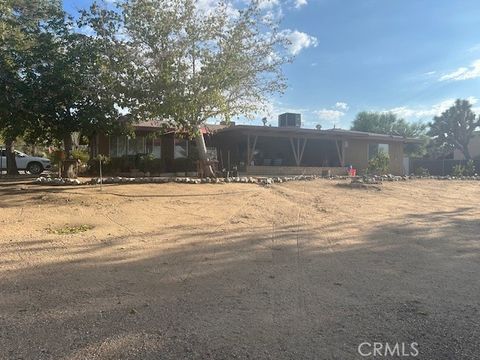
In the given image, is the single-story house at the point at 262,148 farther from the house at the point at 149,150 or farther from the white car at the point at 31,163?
the white car at the point at 31,163

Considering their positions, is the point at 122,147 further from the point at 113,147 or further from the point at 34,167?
the point at 34,167

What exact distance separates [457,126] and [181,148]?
33.5 m

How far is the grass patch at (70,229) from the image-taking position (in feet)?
24.7

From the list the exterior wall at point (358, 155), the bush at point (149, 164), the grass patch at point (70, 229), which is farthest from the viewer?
the exterior wall at point (358, 155)

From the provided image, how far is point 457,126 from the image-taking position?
44.3 meters

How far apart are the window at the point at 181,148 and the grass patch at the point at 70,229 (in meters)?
13.9

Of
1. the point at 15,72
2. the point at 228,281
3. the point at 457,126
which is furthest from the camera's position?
the point at 457,126

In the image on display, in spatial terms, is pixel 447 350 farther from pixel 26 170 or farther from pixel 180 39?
pixel 26 170

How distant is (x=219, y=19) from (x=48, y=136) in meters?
6.82

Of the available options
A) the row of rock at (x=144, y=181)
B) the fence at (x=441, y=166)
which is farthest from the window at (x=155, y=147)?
the fence at (x=441, y=166)

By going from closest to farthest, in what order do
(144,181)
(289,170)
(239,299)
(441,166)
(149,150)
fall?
(239,299) < (144,181) < (149,150) < (289,170) < (441,166)

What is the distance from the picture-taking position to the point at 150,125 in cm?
2091

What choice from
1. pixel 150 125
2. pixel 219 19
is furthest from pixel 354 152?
pixel 219 19

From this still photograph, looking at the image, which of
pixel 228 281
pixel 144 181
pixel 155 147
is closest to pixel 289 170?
pixel 155 147
